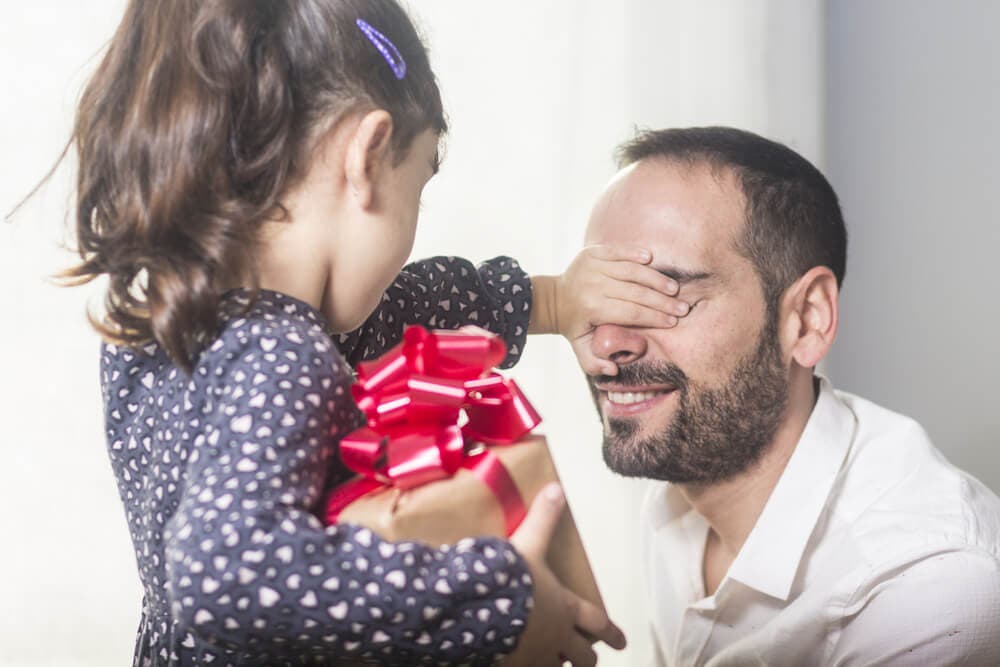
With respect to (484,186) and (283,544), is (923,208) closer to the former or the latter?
(484,186)

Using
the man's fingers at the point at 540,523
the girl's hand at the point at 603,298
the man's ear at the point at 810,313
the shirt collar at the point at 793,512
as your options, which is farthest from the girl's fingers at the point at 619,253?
the man's fingers at the point at 540,523

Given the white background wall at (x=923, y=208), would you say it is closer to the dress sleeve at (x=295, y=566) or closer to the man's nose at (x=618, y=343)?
the man's nose at (x=618, y=343)

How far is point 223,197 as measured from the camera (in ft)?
3.30

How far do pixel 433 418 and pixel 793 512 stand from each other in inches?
26.8

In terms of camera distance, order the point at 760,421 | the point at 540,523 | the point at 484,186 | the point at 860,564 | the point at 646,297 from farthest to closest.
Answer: the point at 484,186
the point at 760,421
the point at 646,297
the point at 860,564
the point at 540,523

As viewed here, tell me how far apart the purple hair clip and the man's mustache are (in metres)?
0.60

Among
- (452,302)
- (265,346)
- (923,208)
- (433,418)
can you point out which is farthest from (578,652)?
(923,208)

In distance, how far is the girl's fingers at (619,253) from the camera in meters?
1.49

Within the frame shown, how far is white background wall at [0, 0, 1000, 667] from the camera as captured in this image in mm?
1931

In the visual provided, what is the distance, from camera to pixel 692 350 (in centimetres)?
151

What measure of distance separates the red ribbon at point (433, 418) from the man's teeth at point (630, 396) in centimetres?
53

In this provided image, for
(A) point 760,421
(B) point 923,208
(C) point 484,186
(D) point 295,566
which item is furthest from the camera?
(B) point 923,208

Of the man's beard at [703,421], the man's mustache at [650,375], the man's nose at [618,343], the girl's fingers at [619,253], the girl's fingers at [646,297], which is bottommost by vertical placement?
the man's beard at [703,421]

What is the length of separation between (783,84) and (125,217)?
1.88m
